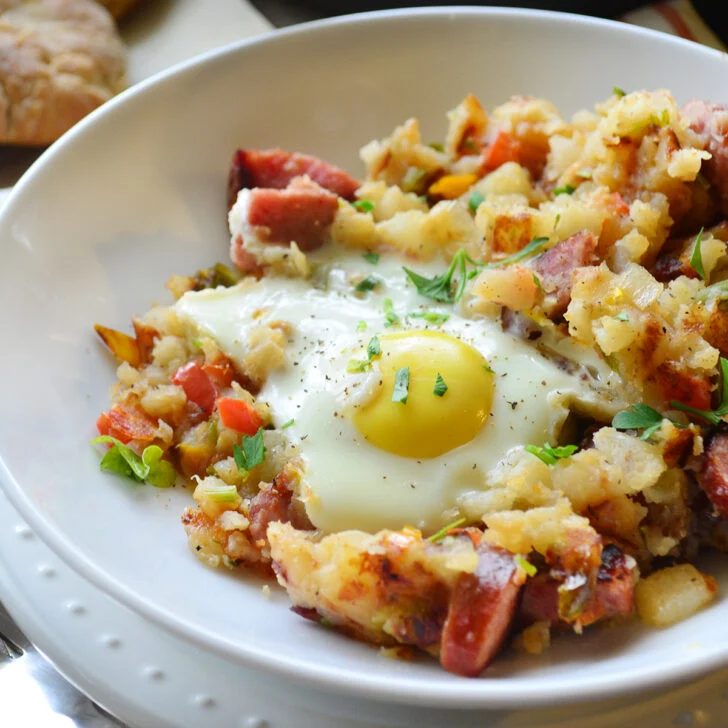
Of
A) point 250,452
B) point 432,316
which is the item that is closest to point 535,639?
point 250,452

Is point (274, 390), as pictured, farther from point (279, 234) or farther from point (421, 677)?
point (421, 677)

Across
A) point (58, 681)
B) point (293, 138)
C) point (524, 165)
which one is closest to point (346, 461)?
point (58, 681)

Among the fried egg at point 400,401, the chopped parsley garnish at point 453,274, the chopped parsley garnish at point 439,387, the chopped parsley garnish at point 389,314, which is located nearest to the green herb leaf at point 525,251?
the chopped parsley garnish at point 453,274

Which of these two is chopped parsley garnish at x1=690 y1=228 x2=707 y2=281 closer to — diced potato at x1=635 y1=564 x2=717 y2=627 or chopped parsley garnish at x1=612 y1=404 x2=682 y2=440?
chopped parsley garnish at x1=612 y1=404 x2=682 y2=440

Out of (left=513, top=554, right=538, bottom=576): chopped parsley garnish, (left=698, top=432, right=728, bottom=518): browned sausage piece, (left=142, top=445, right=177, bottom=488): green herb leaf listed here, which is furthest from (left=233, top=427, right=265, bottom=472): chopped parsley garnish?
(left=698, top=432, right=728, bottom=518): browned sausage piece

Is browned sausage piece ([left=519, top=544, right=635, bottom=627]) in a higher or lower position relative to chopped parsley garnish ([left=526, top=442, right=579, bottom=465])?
lower

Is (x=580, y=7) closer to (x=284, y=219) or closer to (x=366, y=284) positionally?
(x=284, y=219)
